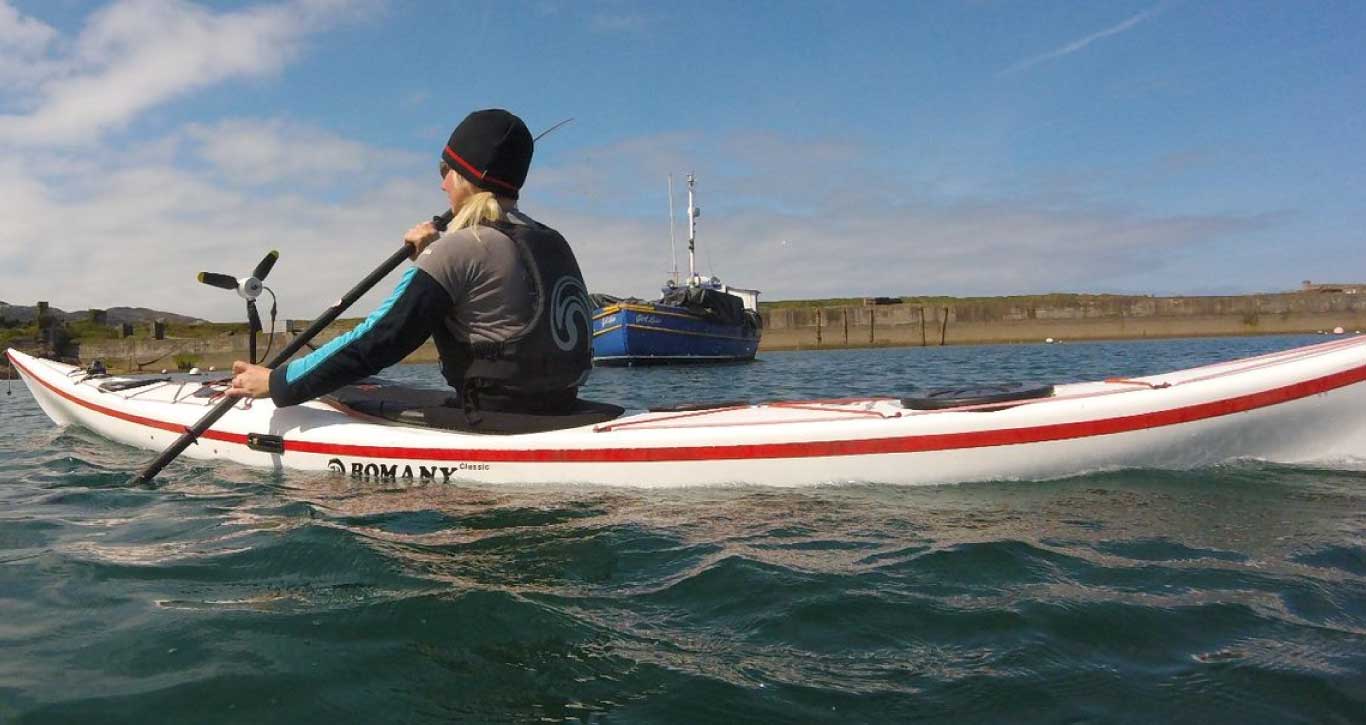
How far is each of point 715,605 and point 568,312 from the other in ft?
7.52

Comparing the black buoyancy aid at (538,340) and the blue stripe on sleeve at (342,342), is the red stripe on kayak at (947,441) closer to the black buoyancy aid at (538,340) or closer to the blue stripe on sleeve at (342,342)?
the black buoyancy aid at (538,340)

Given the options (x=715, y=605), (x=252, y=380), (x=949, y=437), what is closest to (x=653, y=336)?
(x=252, y=380)

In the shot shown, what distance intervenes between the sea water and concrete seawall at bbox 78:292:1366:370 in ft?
129

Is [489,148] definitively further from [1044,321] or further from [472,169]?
[1044,321]

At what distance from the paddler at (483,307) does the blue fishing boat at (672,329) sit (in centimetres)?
1937

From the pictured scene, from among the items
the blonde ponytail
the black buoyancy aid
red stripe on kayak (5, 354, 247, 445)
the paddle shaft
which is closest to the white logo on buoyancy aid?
the black buoyancy aid

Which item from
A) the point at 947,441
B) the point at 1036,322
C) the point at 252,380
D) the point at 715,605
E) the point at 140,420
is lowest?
the point at 715,605

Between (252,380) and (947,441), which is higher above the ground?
(252,380)

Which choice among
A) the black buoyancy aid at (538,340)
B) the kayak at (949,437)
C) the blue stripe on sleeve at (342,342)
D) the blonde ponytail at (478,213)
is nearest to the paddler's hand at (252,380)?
the blue stripe on sleeve at (342,342)

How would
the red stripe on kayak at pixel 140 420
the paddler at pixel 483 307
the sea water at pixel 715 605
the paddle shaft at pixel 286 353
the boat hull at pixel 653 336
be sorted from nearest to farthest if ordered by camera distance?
the sea water at pixel 715 605 < the paddler at pixel 483 307 < the paddle shaft at pixel 286 353 < the red stripe on kayak at pixel 140 420 < the boat hull at pixel 653 336

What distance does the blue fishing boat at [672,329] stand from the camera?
2569cm

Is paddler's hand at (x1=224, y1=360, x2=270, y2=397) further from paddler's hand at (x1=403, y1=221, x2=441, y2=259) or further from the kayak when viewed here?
paddler's hand at (x1=403, y1=221, x2=441, y2=259)

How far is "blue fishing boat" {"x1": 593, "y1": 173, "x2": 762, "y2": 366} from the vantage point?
1011 inches

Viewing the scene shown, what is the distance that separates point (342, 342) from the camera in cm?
423
